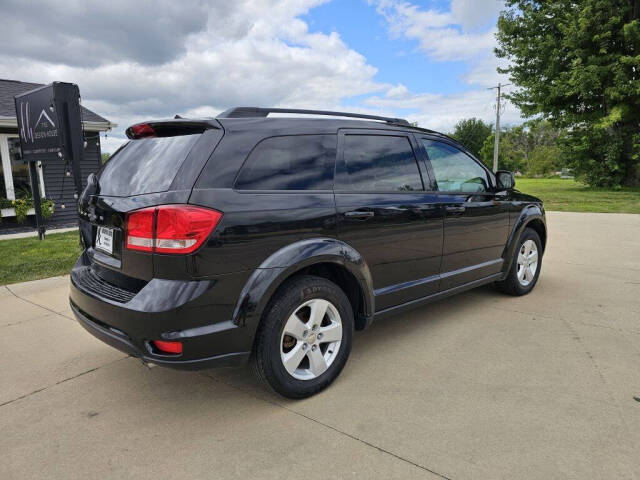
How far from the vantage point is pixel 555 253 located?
6996mm

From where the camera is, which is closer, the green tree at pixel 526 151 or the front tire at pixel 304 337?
the front tire at pixel 304 337

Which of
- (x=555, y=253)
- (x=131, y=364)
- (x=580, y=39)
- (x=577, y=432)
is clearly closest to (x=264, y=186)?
(x=131, y=364)

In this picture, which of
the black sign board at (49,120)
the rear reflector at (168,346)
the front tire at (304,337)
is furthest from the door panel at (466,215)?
the black sign board at (49,120)

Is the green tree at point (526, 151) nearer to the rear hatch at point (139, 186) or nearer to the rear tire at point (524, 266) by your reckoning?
the rear tire at point (524, 266)

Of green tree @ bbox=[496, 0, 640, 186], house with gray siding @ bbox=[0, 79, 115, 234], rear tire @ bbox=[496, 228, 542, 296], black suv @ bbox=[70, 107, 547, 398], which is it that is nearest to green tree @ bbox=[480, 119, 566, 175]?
green tree @ bbox=[496, 0, 640, 186]

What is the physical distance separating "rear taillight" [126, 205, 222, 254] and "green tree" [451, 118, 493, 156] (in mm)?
66358

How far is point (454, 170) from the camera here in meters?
3.87

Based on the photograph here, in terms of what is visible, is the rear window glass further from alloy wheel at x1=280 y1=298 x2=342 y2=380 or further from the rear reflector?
alloy wheel at x1=280 y1=298 x2=342 y2=380

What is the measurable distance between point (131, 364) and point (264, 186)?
1.76 meters

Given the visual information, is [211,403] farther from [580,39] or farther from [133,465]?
[580,39]

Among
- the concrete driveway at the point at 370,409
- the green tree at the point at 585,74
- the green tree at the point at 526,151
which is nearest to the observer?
the concrete driveway at the point at 370,409

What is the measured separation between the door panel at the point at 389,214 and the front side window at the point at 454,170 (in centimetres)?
23

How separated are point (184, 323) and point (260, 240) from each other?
0.57 metres

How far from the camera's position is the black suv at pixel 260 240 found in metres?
2.17
